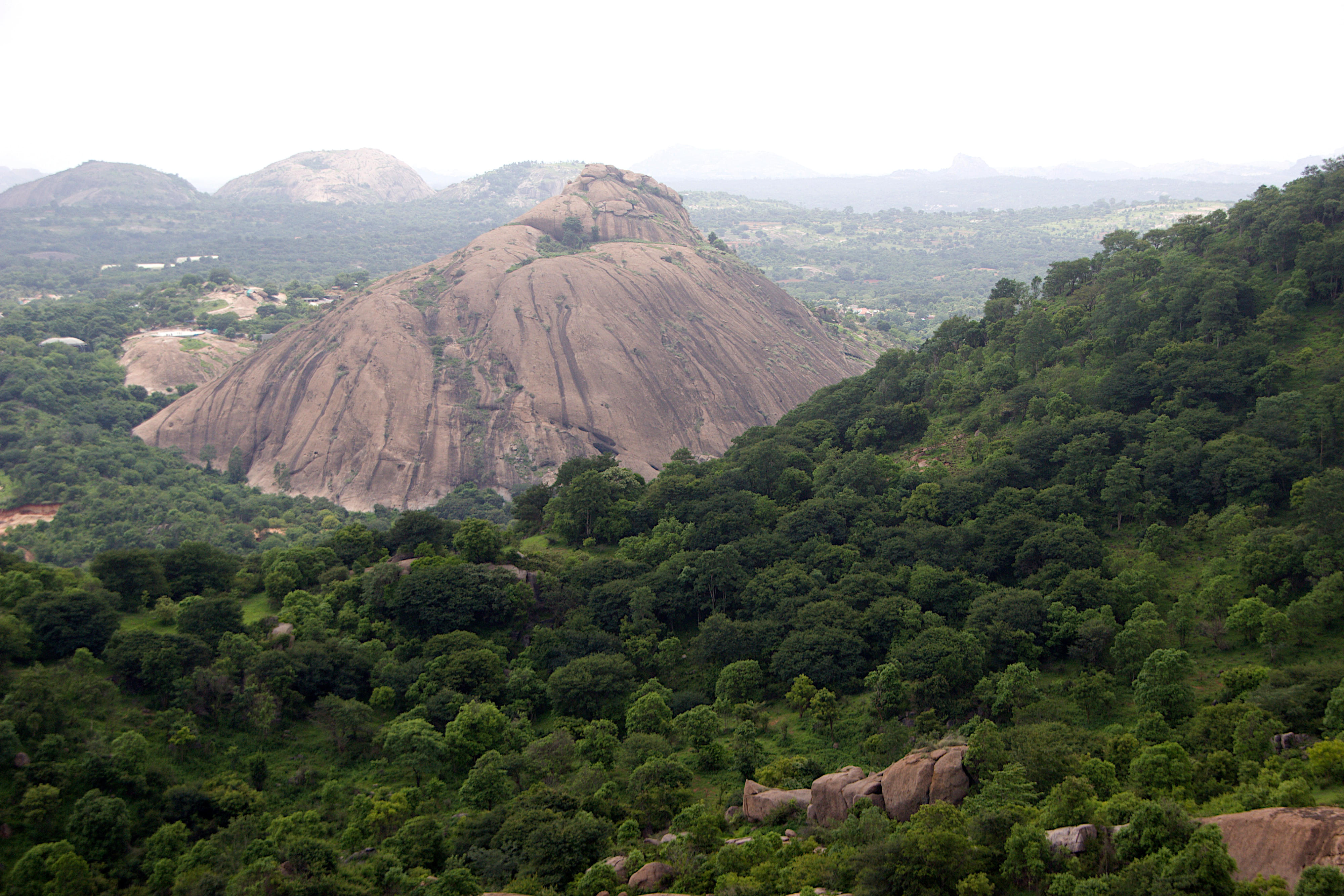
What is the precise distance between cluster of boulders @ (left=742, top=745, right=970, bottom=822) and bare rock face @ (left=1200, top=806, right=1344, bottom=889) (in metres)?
5.91

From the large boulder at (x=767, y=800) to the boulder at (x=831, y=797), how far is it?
0.30 metres

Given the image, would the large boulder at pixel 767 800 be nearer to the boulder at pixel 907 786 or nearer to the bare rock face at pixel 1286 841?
the boulder at pixel 907 786

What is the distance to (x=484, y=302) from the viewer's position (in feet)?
261

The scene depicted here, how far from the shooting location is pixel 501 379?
73625 millimetres

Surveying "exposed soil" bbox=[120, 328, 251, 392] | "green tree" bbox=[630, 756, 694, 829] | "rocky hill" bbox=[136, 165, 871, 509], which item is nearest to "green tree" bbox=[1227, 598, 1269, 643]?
"green tree" bbox=[630, 756, 694, 829]

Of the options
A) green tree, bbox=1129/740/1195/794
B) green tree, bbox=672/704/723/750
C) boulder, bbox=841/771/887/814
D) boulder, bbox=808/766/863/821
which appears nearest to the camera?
green tree, bbox=1129/740/1195/794

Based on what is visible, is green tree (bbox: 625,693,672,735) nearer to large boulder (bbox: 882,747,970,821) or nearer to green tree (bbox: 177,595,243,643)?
large boulder (bbox: 882,747,970,821)

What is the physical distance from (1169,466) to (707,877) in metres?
24.8

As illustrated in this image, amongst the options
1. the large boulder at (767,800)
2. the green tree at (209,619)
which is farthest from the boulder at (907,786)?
the green tree at (209,619)

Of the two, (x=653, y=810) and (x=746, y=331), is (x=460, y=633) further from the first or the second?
(x=746, y=331)

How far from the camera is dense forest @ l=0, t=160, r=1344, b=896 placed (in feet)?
62.6

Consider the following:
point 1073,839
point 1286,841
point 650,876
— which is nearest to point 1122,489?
point 1073,839

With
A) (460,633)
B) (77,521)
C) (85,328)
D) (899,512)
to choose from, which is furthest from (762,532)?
(85,328)

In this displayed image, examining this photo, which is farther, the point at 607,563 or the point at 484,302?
the point at 484,302
